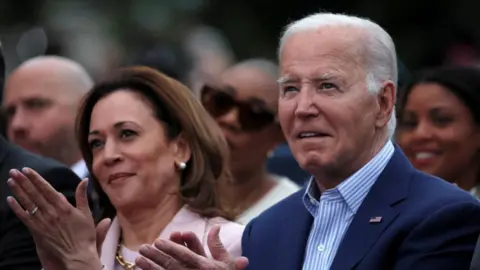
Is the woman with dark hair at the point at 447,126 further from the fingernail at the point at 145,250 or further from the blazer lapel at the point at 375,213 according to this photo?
the fingernail at the point at 145,250

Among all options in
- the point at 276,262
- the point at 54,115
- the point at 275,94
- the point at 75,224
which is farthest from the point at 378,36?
the point at 54,115

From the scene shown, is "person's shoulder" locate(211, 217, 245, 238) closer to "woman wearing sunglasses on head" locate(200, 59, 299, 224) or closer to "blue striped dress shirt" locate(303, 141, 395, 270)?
"blue striped dress shirt" locate(303, 141, 395, 270)

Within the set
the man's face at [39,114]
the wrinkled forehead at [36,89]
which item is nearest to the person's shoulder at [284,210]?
the man's face at [39,114]

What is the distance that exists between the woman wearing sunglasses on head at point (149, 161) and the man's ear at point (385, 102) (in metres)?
0.90

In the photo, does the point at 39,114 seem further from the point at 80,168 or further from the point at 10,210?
the point at 10,210

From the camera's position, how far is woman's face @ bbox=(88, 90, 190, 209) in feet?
22.3

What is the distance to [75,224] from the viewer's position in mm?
6039

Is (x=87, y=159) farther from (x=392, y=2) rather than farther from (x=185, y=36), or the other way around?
(x=185, y=36)

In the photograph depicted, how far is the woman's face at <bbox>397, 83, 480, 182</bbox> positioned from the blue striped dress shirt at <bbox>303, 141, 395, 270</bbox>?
1619 mm

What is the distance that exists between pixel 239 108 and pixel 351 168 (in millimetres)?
2733

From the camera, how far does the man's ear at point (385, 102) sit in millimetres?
6047

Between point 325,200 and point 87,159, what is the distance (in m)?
1.47

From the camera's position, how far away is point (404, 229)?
5766mm

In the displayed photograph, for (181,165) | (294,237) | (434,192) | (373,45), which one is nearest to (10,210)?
(181,165)
